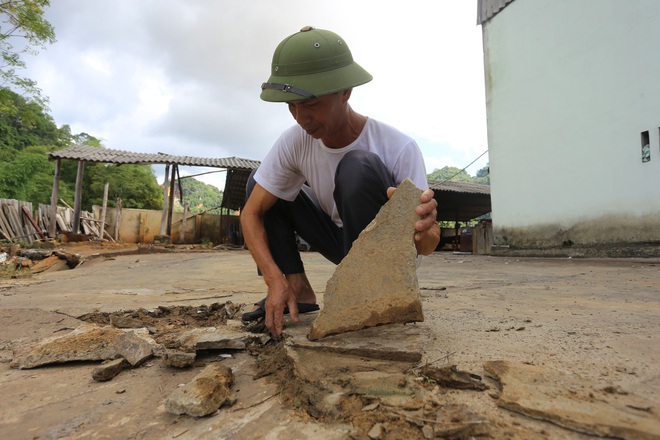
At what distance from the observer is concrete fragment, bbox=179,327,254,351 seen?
121cm

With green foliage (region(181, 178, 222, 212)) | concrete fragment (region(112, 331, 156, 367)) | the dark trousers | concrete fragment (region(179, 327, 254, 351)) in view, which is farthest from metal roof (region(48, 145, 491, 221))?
green foliage (region(181, 178, 222, 212))

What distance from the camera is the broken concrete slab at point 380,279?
3.92ft

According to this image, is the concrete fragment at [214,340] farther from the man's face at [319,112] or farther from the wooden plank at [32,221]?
the wooden plank at [32,221]

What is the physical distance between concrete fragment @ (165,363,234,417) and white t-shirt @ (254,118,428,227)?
0.87 m

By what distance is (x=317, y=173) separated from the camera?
1624 mm

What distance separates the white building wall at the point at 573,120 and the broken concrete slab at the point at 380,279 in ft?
18.2

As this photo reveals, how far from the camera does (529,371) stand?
0.85 metres

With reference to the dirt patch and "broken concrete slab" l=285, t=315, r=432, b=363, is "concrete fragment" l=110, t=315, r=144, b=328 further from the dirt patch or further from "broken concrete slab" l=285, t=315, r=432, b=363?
"broken concrete slab" l=285, t=315, r=432, b=363

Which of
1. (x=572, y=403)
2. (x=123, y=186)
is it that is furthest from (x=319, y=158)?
(x=123, y=186)

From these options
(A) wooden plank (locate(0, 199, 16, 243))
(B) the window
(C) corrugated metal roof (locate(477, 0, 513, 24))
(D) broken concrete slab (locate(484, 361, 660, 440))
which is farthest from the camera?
(A) wooden plank (locate(0, 199, 16, 243))

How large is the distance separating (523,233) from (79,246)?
9.70 m

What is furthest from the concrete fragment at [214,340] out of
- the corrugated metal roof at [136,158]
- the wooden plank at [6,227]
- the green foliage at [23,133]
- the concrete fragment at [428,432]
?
the green foliage at [23,133]

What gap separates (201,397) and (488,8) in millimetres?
9029

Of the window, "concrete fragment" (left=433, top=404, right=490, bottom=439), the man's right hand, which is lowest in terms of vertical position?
"concrete fragment" (left=433, top=404, right=490, bottom=439)
